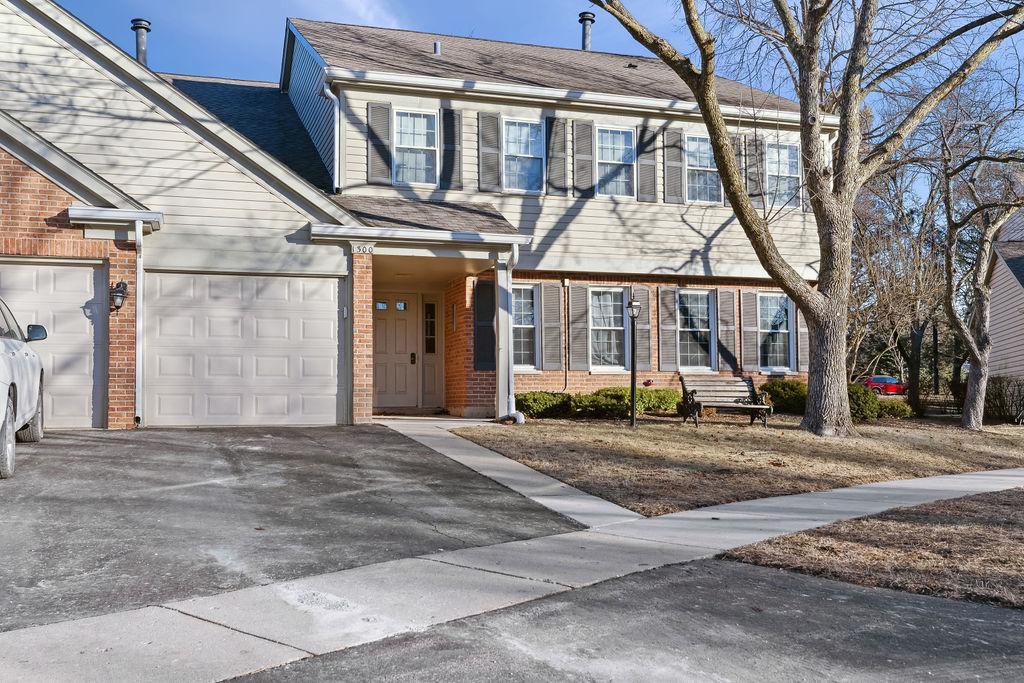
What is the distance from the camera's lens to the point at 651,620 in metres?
4.43

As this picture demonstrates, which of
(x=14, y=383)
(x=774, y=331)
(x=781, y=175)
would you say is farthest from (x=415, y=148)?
(x=14, y=383)

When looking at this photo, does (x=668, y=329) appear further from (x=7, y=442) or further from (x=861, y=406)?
(x=7, y=442)

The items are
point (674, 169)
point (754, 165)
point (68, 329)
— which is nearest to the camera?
point (68, 329)

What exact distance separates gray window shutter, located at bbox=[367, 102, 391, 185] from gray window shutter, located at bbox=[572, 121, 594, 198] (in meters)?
3.46

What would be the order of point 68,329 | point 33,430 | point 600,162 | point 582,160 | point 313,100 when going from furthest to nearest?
point 313,100 → point 600,162 → point 582,160 → point 68,329 → point 33,430

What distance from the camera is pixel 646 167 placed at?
54.5 feet

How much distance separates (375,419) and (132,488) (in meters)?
6.27

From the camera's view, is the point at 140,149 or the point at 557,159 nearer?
the point at 140,149

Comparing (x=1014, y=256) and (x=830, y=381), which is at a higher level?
(x=1014, y=256)

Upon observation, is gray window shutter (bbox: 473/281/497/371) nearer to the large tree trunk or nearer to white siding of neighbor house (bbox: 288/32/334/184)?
white siding of neighbor house (bbox: 288/32/334/184)

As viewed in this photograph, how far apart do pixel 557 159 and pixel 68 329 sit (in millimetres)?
8715

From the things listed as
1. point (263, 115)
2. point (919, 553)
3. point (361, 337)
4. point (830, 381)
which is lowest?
point (919, 553)

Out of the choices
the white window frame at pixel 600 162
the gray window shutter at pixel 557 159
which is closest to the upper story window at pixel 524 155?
the gray window shutter at pixel 557 159

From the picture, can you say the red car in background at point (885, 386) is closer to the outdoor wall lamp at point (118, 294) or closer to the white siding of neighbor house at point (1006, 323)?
the white siding of neighbor house at point (1006, 323)
